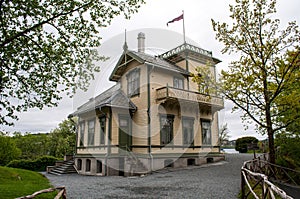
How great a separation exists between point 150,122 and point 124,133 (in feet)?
6.79

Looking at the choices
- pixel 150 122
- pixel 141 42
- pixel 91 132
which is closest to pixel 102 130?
pixel 91 132

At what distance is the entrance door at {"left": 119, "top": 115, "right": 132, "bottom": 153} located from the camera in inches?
617

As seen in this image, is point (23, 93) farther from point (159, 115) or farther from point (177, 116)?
point (177, 116)

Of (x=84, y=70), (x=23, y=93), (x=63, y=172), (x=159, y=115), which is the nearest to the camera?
(x=23, y=93)

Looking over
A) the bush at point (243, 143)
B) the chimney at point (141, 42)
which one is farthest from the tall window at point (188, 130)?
the bush at point (243, 143)

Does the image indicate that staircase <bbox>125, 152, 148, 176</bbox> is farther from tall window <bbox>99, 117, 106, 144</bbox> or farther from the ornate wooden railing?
the ornate wooden railing

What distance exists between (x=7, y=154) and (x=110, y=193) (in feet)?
64.6

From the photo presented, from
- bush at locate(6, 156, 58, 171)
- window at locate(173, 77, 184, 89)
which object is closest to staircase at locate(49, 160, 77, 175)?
bush at locate(6, 156, 58, 171)

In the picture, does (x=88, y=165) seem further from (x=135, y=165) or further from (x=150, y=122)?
(x=150, y=122)

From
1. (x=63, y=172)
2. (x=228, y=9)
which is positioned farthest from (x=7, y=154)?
(x=228, y=9)

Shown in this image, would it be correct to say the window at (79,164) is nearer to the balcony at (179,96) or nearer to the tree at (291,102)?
the balcony at (179,96)

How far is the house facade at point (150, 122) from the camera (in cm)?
1526

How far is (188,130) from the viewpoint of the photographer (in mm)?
17422

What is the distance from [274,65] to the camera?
10867 mm
